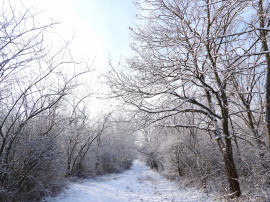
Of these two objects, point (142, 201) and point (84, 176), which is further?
point (84, 176)

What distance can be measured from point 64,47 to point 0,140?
13.1 feet

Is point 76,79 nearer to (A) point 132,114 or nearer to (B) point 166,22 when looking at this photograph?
(A) point 132,114

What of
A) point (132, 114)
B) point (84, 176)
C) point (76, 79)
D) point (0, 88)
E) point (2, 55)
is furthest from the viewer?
point (84, 176)

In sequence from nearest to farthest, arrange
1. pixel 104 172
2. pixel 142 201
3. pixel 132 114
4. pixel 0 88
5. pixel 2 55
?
pixel 2 55, pixel 0 88, pixel 132 114, pixel 142 201, pixel 104 172

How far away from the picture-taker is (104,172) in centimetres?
2083

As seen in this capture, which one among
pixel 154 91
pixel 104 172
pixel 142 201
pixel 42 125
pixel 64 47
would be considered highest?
pixel 64 47

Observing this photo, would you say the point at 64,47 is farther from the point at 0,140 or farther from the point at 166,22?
the point at 0,140

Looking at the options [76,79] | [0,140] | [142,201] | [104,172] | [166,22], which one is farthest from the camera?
[104,172]

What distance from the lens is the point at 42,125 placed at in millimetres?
7527

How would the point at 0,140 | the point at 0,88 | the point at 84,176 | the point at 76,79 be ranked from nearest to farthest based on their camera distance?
the point at 0,88 < the point at 0,140 < the point at 76,79 < the point at 84,176

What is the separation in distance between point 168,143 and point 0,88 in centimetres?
1111

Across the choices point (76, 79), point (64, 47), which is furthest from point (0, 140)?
point (64, 47)

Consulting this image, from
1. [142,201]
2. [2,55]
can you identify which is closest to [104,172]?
[142,201]

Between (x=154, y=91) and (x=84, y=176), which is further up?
(x=154, y=91)
